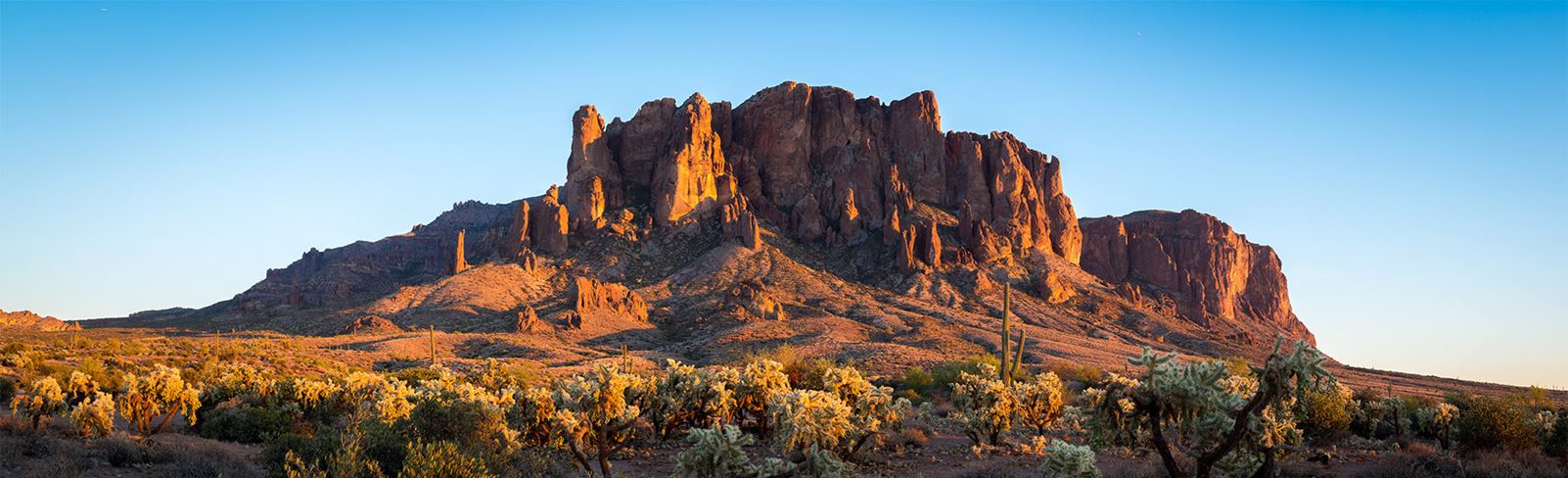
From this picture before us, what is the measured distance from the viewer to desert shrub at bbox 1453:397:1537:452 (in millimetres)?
17906

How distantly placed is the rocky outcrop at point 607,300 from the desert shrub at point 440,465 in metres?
70.9

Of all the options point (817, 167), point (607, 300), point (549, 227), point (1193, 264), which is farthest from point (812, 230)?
point (1193, 264)

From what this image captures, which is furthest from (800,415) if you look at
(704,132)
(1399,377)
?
(704,132)

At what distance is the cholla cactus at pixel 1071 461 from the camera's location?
29.4 ft

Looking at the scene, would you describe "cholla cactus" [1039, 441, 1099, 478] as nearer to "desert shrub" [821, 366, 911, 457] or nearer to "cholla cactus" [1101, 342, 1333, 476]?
"cholla cactus" [1101, 342, 1333, 476]

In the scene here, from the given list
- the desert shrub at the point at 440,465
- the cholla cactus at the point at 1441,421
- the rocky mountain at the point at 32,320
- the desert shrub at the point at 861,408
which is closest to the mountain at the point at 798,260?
the rocky mountain at the point at 32,320

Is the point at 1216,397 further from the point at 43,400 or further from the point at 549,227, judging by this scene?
the point at 549,227

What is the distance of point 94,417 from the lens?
1591 cm

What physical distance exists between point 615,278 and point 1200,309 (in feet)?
291

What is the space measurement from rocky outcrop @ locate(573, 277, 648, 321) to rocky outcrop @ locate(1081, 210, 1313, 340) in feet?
241

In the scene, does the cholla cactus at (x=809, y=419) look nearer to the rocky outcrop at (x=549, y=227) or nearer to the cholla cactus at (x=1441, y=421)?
the cholla cactus at (x=1441, y=421)

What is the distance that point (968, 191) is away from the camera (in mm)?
119250

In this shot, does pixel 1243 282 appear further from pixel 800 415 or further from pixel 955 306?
pixel 800 415

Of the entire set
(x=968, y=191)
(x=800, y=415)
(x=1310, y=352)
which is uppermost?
(x=968, y=191)
